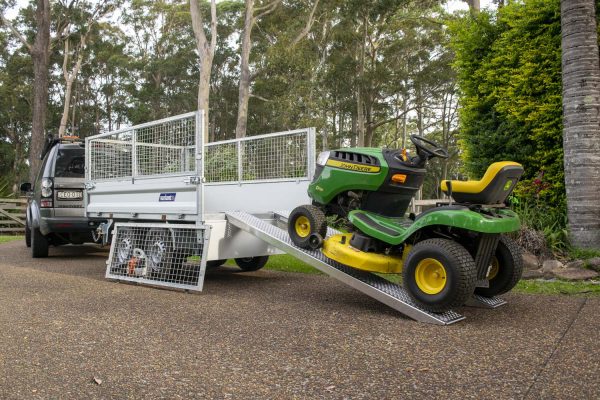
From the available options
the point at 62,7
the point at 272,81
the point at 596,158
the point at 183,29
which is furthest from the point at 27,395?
the point at 183,29

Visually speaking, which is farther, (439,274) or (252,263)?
(252,263)

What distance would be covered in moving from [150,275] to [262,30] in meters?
22.9

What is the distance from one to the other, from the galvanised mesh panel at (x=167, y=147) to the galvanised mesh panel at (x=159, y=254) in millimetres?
709

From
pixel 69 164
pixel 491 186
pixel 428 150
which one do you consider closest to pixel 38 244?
pixel 69 164

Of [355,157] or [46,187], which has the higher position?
[355,157]

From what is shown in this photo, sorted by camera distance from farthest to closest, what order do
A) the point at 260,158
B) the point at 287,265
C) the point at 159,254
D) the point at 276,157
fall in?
the point at 287,265
the point at 260,158
the point at 276,157
the point at 159,254

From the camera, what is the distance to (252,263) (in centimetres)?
731

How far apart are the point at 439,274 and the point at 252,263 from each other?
3567mm

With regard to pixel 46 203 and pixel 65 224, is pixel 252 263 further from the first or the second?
pixel 46 203

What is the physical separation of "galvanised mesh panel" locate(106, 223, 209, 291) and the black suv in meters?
1.69

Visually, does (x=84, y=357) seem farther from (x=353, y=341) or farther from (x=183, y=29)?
(x=183, y=29)

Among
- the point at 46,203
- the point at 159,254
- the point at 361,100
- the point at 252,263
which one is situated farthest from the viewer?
the point at 361,100

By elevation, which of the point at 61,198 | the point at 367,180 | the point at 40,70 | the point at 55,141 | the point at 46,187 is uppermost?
the point at 40,70

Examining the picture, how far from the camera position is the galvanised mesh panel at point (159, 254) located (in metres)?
5.78
